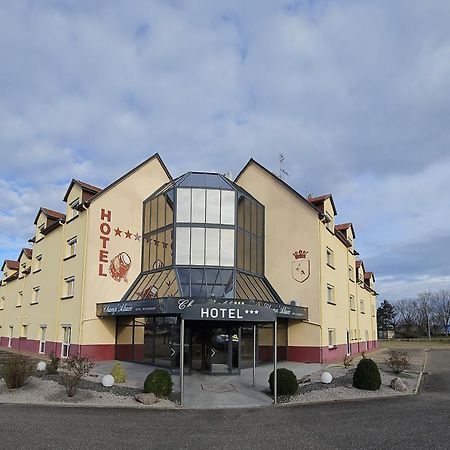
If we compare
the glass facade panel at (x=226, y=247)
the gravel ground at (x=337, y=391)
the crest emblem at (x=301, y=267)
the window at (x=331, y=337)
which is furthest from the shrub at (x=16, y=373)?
the window at (x=331, y=337)

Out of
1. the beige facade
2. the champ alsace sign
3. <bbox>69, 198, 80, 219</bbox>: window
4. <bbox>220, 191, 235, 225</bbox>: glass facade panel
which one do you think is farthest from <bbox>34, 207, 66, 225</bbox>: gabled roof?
<bbox>220, 191, 235, 225</bbox>: glass facade panel

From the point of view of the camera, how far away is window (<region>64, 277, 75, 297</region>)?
27386 mm

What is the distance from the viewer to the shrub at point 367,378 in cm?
1552

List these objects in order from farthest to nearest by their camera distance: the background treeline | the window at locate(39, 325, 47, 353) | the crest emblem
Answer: the background treeline < the window at locate(39, 325, 47, 353) < the crest emblem

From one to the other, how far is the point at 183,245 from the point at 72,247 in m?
7.76

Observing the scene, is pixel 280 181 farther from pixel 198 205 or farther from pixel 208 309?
pixel 208 309

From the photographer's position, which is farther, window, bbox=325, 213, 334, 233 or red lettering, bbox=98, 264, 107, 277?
window, bbox=325, 213, 334, 233

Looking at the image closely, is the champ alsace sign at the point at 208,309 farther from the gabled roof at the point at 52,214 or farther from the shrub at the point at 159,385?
the gabled roof at the point at 52,214

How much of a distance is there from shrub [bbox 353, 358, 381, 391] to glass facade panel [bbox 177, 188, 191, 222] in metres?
12.9

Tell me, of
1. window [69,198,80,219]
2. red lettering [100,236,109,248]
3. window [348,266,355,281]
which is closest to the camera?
red lettering [100,236,109,248]

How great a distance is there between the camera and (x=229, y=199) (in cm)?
2650

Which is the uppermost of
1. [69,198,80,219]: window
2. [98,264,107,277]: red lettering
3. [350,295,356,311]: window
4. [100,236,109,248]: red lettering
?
[69,198,80,219]: window

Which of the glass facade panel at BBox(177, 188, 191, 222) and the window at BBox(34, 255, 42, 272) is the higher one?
the glass facade panel at BBox(177, 188, 191, 222)

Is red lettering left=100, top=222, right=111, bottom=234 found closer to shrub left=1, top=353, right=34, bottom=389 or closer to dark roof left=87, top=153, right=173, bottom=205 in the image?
dark roof left=87, top=153, right=173, bottom=205
